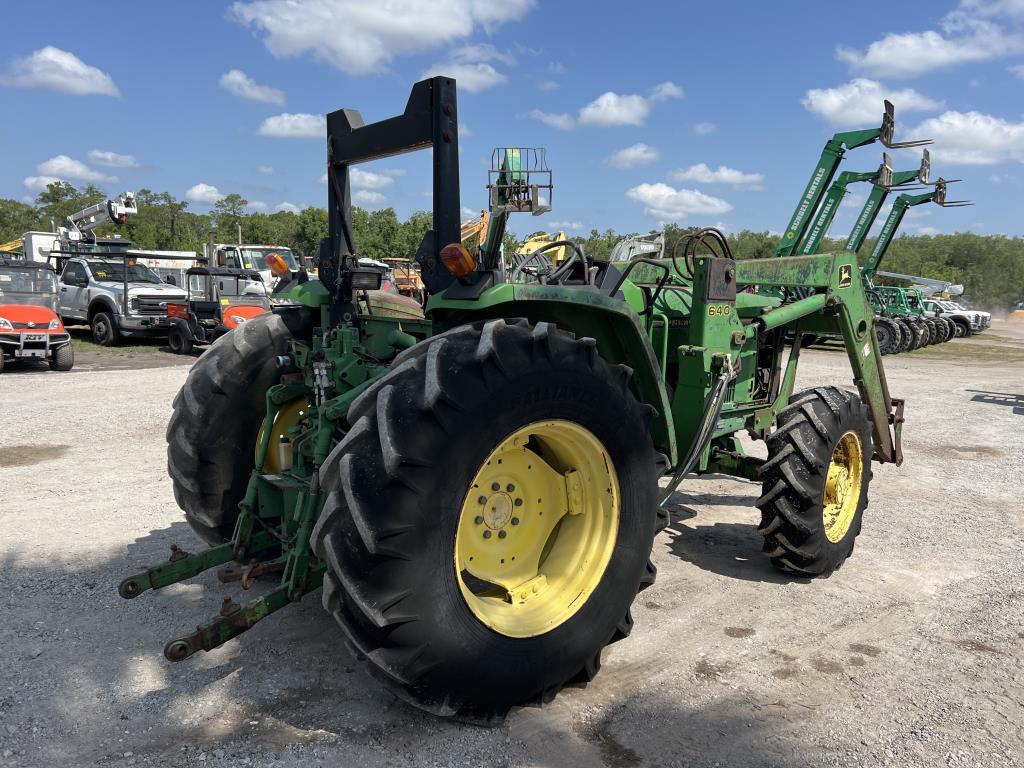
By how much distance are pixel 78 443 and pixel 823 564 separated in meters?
7.20

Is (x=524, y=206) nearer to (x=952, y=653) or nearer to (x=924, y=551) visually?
(x=924, y=551)

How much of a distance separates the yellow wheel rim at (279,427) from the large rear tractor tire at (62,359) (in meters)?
11.7

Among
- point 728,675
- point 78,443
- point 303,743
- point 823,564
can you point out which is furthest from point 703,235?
point 78,443

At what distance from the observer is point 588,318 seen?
3.56m

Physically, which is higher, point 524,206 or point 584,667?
point 524,206

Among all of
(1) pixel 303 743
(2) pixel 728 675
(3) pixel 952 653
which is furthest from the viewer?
(3) pixel 952 653

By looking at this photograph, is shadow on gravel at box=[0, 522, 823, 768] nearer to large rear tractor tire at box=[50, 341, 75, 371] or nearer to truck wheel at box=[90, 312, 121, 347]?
large rear tractor tire at box=[50, 341, 75, 371]

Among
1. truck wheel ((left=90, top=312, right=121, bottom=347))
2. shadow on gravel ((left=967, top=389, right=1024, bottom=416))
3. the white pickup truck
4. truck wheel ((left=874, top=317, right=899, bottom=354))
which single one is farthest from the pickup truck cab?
the white pickup truck

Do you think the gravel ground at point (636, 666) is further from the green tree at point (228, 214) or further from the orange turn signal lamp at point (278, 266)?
the green tree at point (228, 214)

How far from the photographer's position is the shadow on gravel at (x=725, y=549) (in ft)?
15.5

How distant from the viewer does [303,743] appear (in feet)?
9.15

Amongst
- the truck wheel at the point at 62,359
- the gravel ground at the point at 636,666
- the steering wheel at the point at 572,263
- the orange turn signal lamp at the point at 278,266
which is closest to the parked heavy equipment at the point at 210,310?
the truck wheel at the point at 62,359

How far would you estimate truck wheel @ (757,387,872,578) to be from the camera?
443cm

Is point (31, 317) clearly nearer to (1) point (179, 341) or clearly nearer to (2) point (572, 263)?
(1) point (179, 341)
